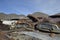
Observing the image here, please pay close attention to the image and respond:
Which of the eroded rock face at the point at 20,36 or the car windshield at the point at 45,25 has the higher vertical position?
the car windshield at the point at 45,25

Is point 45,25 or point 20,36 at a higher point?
point 45,25

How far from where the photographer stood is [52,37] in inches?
132

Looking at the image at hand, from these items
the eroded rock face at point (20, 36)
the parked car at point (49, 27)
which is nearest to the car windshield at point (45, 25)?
the parked car at point (49, 27)

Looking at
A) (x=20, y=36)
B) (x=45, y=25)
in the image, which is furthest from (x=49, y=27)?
(x=20, y=36)

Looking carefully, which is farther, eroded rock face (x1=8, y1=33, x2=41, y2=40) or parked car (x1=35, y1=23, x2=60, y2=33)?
parked car (x1=35, y1=23, x2=60, y2=33)

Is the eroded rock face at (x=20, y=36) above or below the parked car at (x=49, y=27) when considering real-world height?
below

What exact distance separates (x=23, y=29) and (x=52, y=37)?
105 cm

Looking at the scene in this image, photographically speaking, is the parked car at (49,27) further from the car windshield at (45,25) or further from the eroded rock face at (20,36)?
the eroded rock face at (20,36)

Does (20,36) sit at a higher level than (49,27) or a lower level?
lower

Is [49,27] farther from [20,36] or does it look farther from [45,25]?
[20,36]

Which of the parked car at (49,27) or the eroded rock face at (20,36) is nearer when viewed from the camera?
the eroded rock face at (20,36)

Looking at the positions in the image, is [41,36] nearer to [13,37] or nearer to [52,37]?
[52,37]

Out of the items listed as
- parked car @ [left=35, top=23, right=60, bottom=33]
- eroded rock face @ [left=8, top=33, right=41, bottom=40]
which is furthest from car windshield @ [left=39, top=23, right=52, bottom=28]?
eroded rock face @ [left=8, top=33, right=41, bottom=40]

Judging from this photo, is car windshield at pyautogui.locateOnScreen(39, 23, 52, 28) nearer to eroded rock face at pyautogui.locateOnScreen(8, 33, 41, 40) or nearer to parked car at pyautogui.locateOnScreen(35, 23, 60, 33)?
parked car at pyautogui.locateOnScreen(35, 23, 60, 33)
